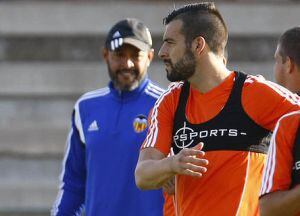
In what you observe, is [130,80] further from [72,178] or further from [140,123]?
[72,178]

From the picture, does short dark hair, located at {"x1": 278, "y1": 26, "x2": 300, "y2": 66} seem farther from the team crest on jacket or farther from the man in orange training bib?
the team crest on jacket

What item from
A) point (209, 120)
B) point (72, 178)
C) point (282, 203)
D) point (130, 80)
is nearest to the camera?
point (282, 203)

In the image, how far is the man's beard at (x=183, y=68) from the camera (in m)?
4.77

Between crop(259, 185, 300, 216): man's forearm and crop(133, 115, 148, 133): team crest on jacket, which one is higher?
crop(133, 115, 148, 133): team crest on jacket

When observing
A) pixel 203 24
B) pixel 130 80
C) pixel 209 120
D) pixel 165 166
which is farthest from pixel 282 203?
pixel 130 80

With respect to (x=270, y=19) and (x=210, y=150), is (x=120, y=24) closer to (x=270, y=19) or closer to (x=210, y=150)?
(x=210, y=150)

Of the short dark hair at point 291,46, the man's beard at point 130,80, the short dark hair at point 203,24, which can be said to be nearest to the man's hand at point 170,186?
the short dark hair at point 203,24

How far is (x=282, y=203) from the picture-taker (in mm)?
4035

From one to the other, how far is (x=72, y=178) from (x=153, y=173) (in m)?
1.92

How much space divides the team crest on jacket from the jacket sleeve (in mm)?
399

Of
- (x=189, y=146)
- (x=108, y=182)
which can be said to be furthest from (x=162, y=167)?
(x=108, y=182)

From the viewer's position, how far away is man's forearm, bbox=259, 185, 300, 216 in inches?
158

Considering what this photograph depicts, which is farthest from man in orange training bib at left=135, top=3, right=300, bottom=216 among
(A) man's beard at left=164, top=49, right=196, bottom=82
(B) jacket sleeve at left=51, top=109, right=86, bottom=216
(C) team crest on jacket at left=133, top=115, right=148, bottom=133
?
(B) jacket sleeve at left=51, top=109, right=86, bottom=216

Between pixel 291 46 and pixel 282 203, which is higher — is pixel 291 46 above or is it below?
above
